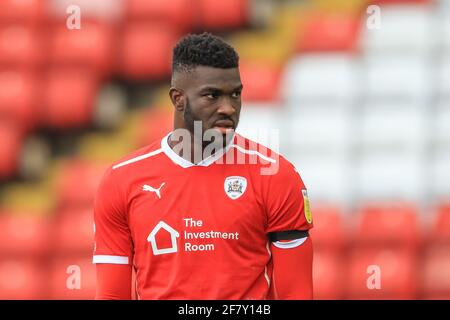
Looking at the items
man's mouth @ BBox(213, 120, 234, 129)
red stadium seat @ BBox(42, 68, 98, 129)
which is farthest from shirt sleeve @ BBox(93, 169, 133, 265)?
red stadium seat @ BBox(42, 68, 98, 129)

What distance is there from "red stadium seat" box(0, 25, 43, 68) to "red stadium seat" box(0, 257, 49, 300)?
120 centimetres

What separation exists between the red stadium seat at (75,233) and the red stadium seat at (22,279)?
0.16 m

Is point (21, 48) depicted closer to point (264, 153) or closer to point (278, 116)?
point (278, 116)

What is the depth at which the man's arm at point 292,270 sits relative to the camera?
96.0 inches

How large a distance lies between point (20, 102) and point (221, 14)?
49.0 inches

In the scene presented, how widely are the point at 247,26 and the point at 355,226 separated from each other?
1.42 metres

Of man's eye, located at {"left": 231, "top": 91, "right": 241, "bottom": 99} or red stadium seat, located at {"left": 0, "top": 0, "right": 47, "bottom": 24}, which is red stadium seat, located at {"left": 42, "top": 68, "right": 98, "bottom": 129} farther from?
man's eye, located at {"left": 231, "top": 91, "right": 241, "bottom": 99}

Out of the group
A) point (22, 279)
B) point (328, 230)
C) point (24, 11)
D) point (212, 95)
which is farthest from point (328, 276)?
point (212, 95)

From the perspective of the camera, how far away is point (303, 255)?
245 centimetres

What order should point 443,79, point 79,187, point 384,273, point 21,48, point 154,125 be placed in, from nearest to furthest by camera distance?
point 384,273 → point 443,79 → point 79,187 → point 154,125 → point 21,48

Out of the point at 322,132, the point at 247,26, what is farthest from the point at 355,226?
the point at 247,26

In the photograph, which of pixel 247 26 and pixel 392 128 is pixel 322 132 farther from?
pixel 247 26

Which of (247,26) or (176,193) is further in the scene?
(247,26)

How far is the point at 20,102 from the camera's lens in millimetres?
5676
